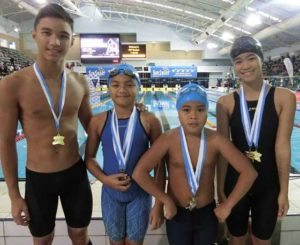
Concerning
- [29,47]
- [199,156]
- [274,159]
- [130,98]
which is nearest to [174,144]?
[199,156]

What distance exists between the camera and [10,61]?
21.2 m

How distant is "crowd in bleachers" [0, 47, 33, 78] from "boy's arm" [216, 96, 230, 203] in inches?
693

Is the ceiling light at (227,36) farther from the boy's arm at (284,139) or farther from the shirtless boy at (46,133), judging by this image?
the shirtless boy at (46,133)

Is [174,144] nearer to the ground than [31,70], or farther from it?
nearer to the ground

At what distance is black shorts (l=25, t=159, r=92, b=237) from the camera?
201cm

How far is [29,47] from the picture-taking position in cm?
2958

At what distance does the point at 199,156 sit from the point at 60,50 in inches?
43.5

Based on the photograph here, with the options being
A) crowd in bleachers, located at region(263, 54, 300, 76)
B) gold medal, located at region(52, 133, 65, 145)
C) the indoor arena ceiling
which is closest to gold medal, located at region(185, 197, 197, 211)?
gold medal, located at region(52, 133, 65, 145)

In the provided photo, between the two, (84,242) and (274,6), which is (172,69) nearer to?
(274,6)

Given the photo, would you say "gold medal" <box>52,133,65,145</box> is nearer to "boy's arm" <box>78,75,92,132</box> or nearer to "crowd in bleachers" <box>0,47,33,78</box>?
"boy's arm" <box>78,75,92,132</box>

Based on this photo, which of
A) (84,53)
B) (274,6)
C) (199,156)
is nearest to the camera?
(199,156)

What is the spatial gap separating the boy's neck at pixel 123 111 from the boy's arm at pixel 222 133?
622 mm

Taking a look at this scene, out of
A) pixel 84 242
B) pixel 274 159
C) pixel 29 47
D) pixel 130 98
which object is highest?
pixel 29 47

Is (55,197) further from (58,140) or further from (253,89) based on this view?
(253,89)
